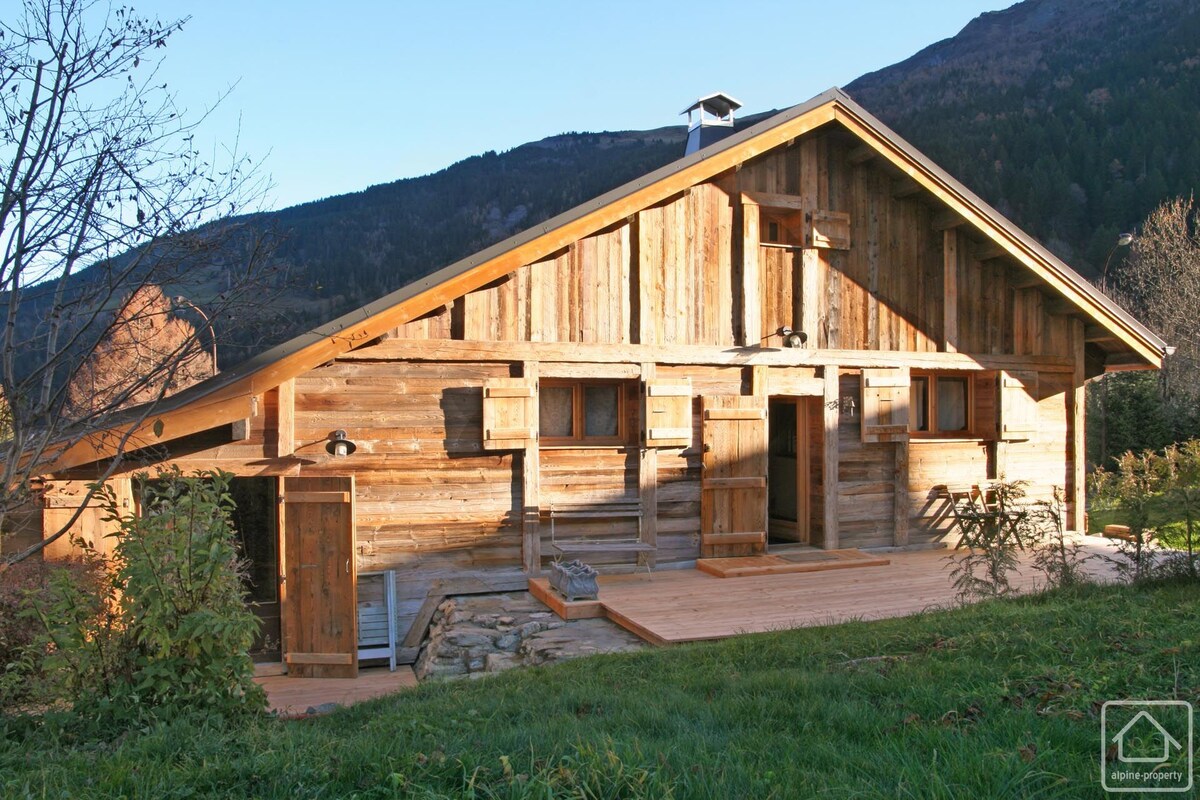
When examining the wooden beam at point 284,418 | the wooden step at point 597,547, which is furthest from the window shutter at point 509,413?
the wooden beam at point 284,418

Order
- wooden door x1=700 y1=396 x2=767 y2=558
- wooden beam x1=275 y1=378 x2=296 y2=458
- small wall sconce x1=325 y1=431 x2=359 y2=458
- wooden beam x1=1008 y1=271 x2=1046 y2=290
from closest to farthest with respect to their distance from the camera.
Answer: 1. wooden beam x1=275 y1=378 x2=296 y2=458
2. small wall sconce x1=325 y1=431 x2=359 y2=458
3. wooden door x1=700 y1=396 x2=767 y2=558
4. wooden beam x1=1008 y1=271 x2=1046 y2=290

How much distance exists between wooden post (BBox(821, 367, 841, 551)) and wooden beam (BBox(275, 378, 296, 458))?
646cm

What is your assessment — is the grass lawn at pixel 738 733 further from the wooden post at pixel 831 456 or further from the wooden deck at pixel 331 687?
the wooden post at pixel 831 456

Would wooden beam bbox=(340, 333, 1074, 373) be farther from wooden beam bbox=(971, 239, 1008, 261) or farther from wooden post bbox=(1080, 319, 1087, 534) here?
wooden beam bbox=(971, 239, 1008, 261)

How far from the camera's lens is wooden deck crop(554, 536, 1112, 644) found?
7.42 meters

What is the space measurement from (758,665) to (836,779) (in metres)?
2.49

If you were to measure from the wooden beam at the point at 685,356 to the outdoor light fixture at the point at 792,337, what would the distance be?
90 mm

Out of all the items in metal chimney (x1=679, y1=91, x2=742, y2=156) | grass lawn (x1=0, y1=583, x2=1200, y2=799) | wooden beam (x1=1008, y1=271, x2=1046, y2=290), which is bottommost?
grass lawn (x1=0, y1=583, x2=1200, y2=799)

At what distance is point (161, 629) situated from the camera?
175 inches

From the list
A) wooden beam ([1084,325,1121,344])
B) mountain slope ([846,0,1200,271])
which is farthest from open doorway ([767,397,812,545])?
mountain slope ([846,0,1200,271])

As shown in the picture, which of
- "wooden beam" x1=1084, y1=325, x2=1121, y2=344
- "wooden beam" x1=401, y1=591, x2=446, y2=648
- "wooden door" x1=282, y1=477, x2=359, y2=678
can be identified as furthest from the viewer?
"wooden beam" x1=1084, y1=325, x2=1121, y2=344

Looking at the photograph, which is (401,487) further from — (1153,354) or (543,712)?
(1153,354)

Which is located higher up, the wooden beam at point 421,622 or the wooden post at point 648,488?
the wooden post at point 648,488

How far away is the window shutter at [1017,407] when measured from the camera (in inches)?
459
